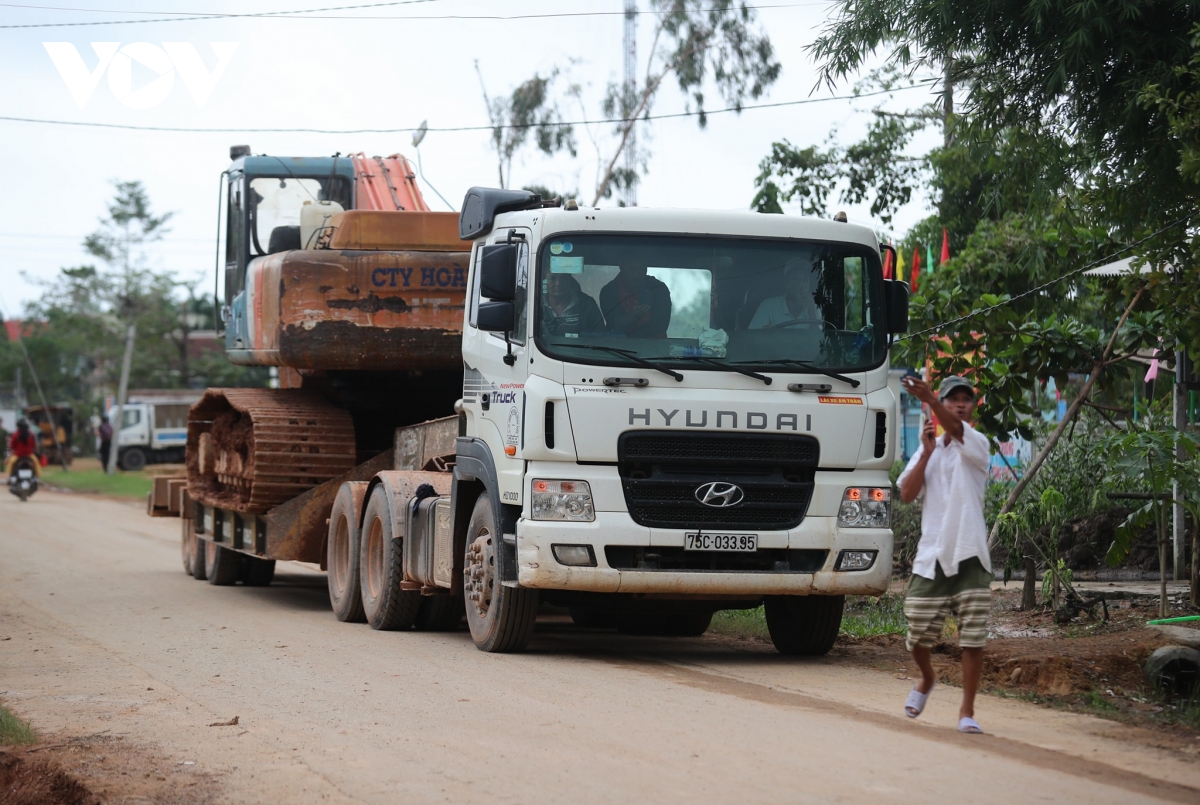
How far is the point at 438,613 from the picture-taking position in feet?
39.0

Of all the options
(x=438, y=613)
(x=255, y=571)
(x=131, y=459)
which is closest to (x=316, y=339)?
(x=438, y=613)

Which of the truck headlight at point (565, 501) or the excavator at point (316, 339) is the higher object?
the excavator at point (316, 339)

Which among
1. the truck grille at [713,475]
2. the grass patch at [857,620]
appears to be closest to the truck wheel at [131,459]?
the grass patch at [857,620]

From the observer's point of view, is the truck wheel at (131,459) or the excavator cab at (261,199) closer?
the excavator cab at (261,199)

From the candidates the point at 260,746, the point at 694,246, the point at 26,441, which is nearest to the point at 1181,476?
the point at 694,246

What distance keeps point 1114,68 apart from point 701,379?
10.8 feet

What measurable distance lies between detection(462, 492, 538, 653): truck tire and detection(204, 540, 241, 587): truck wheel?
657 cm

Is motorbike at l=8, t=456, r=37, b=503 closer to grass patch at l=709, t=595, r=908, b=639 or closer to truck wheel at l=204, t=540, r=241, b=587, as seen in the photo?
truck wheel at l=204, t=540, r=241, b=587

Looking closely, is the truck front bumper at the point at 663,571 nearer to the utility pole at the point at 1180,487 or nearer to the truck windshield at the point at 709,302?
the truck windshield at the point at 709,302

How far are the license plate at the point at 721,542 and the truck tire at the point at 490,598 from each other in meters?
1.14

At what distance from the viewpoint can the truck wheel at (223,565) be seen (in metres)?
16.2

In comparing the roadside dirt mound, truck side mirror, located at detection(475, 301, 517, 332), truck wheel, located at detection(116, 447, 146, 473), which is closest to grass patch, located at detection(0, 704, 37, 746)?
the roadside dirt mound

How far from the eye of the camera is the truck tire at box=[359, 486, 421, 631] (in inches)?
460

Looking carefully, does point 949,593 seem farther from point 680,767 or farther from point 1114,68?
point 1114,68
